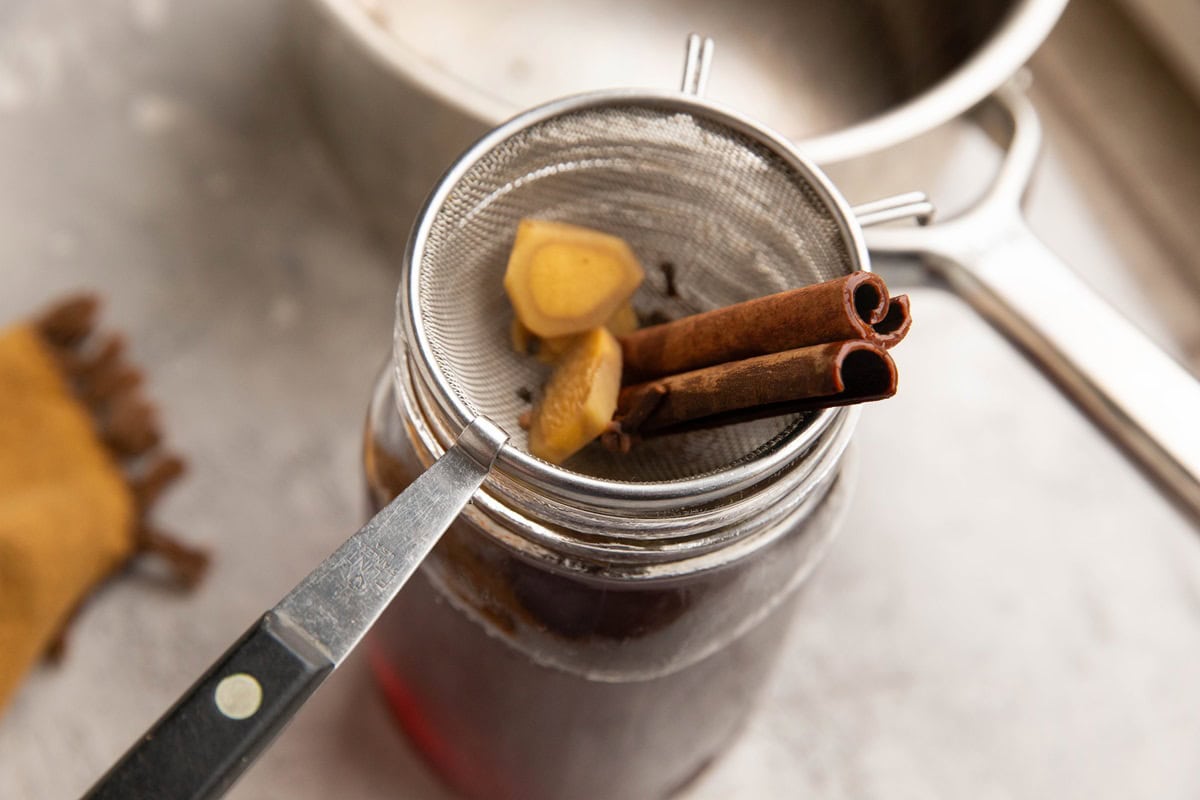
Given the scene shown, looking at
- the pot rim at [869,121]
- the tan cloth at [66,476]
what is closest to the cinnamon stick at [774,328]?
the pot rim at [869,121]

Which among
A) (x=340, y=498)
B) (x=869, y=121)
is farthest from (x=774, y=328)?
(x=340, y=498)

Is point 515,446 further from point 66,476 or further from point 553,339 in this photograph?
point 66,476

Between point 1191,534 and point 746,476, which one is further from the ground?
point 746,476

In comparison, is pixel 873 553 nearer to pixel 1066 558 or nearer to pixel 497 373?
pixel 1066 558

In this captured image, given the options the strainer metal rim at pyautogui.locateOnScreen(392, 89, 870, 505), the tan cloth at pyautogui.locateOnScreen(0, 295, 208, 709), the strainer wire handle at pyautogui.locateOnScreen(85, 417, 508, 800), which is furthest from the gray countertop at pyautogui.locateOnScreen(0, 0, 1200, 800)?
the strainer wire handle at pyautogui.locateOnScreen(85, 417, 508, 800)

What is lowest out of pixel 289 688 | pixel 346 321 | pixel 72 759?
pixel 72 759

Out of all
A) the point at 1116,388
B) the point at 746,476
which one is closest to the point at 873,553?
the point at 1116,388
